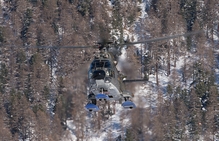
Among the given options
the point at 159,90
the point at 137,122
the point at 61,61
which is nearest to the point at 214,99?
the point at 159,90

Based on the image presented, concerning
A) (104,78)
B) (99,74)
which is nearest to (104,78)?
(104,78)

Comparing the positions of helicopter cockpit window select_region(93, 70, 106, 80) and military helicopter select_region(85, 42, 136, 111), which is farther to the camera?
military helicopter select_region(85, 42, 136, 111)

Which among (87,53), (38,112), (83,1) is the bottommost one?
(38,112)

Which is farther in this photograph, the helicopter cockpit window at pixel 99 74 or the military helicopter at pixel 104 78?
the military helicopter at pixel 104 78

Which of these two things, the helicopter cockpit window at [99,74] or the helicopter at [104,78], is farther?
the helicopter at [104,78]

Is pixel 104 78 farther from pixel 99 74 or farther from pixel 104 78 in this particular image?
pixel 99 74

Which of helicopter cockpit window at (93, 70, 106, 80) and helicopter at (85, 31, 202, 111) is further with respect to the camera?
helicopter at (85, 31, 202, 111)

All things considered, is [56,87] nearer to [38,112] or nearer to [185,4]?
[38,112]


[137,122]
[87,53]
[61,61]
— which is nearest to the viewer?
[137,122]

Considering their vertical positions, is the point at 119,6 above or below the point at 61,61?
above

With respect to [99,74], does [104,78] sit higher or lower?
lower

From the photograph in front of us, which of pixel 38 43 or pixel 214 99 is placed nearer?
pixel 214 99
